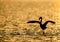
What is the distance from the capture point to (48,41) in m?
18.5

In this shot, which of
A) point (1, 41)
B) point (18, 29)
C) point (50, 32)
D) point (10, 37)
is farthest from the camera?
point (18, 29)

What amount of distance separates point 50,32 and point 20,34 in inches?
87.7

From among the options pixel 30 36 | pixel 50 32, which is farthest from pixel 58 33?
pixel 30 36

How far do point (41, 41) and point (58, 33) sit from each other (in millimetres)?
2559

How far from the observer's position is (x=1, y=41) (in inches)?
722

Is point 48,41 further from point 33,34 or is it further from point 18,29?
point 18,29

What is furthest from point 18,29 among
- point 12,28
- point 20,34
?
point 20,34

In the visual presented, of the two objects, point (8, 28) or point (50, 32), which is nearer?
point (50, 32)

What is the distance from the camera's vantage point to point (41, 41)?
18703 mm

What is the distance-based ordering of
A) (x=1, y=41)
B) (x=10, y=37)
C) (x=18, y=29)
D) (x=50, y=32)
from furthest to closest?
(x=18, y=29) < (x=50, y=32) < (x=10, y=37) < (x=1, y=41)

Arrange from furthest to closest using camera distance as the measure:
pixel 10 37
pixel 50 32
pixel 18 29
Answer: pixel 18 29 < pixel 50 32 < pixel 10 37

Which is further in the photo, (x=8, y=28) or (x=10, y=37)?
(x=8, y=28)

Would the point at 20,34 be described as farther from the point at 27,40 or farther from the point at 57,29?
the point at 57,29

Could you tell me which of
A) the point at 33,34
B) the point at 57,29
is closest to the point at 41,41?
the point at 33,34
